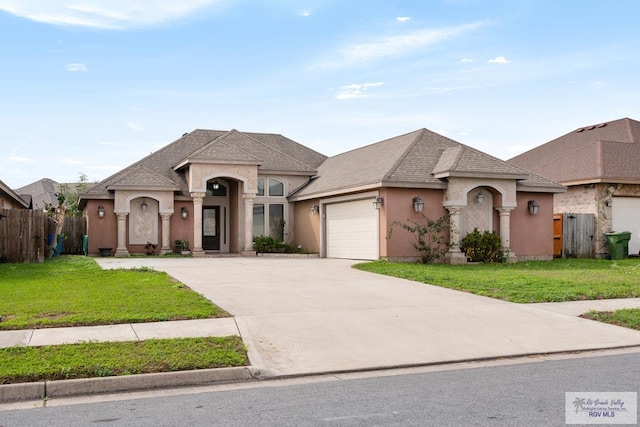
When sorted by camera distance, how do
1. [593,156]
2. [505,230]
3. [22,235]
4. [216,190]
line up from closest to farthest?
1. [22,235]
2. [505,230]
3. [593,156]
4. [216,190]

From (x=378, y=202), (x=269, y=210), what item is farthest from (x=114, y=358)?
(x=269, y=210)

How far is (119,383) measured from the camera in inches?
267

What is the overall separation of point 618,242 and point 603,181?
7.98 feet

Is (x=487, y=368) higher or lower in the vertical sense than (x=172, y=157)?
lower

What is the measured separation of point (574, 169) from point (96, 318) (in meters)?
22.5

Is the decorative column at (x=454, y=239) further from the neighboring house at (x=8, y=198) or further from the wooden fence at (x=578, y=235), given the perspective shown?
the neighboring house at (x=8, y=198)

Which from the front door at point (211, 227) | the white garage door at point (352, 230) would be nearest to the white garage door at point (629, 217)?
the white garage door at point (352, 230)

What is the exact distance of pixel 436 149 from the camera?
78.7 feet

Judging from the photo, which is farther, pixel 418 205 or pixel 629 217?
pixel 629 217

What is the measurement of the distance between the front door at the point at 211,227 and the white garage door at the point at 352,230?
6436mm

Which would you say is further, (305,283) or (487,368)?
(305,283)

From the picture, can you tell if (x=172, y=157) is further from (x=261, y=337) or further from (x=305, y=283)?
(x=261, y=337)

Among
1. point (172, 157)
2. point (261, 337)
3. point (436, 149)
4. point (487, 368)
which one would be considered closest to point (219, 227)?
point (172, 157)

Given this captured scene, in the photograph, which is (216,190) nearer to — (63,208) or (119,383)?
(63,208)
